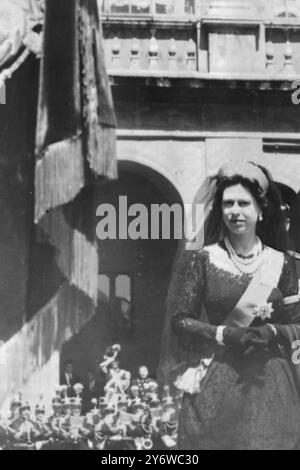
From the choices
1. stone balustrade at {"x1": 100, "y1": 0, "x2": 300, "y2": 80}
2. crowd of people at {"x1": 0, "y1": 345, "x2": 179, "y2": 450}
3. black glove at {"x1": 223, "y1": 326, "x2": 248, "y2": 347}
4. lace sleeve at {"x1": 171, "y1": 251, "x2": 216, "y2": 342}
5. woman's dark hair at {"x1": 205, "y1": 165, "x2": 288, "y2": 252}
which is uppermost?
stone balustrade at {"x1": 100, "y1": 0, "x2": 300, "y2": 80}

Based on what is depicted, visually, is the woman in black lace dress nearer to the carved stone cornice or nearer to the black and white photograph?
the black and white photograph

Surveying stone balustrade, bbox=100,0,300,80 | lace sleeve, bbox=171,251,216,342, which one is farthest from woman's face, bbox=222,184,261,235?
stone balustrade, bbox=100,0,300,80

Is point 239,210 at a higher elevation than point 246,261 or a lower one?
higher

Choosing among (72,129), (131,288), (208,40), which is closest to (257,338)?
(72,129)

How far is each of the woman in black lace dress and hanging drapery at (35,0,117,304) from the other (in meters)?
0.61

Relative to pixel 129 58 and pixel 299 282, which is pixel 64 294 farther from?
pixel 129 58

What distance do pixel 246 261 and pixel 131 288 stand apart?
2037 mm

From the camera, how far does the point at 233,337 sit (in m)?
6.02

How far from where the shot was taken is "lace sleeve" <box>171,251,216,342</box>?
6062 millimetres

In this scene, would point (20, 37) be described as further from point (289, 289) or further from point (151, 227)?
point (289, 289)

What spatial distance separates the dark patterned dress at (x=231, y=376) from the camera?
19.6ft

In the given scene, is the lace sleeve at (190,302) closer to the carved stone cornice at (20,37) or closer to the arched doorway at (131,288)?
the arched doorway at (131,288)

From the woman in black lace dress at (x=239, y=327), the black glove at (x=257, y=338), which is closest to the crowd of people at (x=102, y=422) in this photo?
the woman in black lace dress at (x=239, y=327)

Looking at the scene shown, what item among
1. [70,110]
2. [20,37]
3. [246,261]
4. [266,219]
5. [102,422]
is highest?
[20,37]
